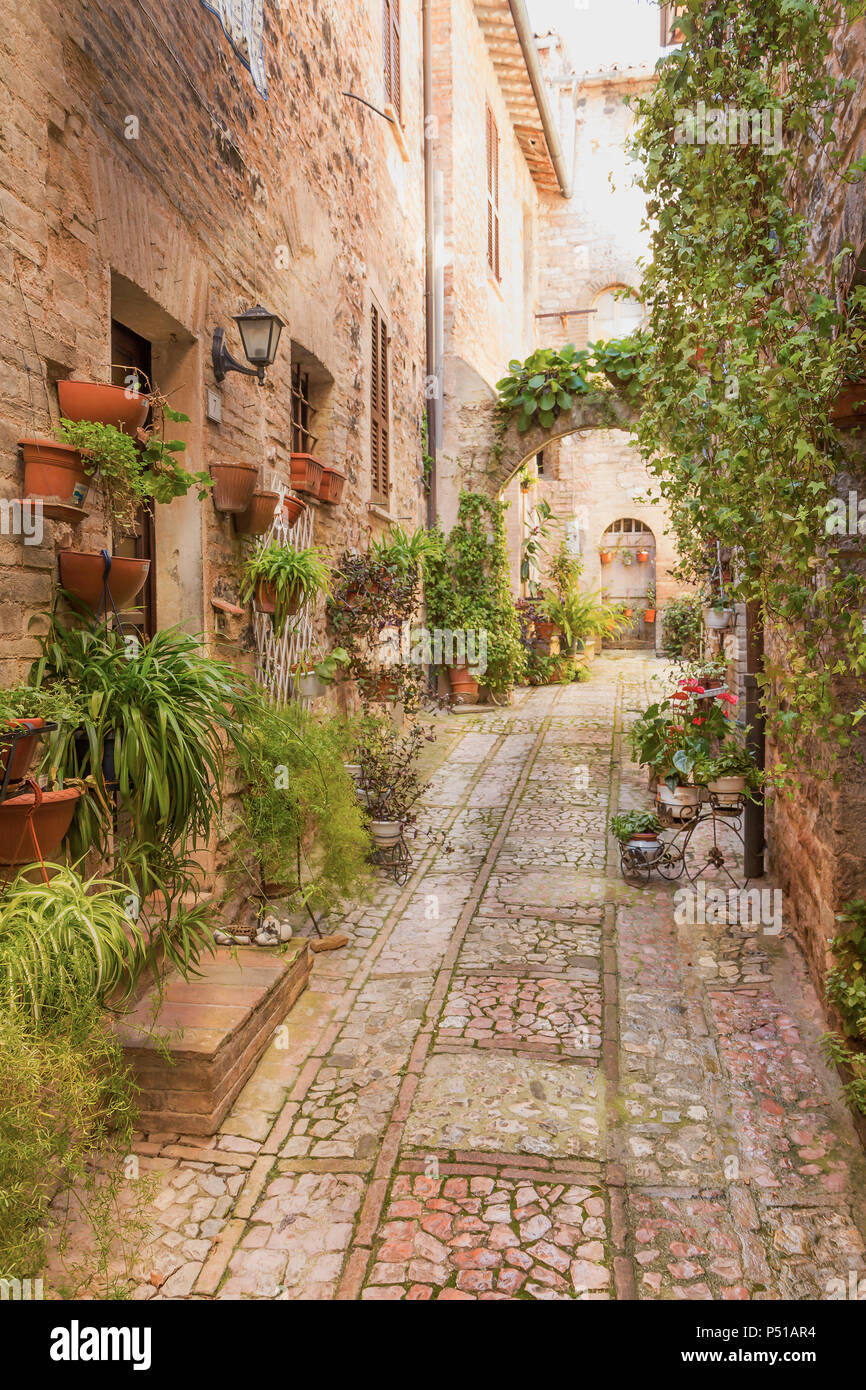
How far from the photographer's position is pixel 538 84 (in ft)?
45.3

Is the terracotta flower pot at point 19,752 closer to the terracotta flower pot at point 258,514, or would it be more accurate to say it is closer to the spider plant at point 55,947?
the spider plant at point 55,947

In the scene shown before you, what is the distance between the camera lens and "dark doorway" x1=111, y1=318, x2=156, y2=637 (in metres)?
4.28

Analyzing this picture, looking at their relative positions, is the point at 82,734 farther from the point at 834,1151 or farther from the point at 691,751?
the point at 691,751

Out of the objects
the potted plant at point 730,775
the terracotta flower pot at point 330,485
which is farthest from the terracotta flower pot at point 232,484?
the potted plant at point 730,775

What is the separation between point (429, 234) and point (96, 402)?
30.8 feet

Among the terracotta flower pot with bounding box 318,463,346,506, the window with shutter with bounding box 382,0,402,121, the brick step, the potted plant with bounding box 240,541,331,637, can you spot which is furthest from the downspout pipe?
the brick step

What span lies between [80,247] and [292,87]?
3.36 metres

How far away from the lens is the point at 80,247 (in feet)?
10.8

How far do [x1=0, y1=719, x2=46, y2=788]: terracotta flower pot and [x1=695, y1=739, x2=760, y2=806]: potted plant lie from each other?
3.90 metres

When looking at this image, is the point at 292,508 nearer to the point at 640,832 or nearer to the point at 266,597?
the point at 266,597

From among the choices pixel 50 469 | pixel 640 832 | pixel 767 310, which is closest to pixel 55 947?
pixel 50 469

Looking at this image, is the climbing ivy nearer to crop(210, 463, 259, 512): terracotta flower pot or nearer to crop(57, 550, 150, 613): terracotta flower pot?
crop(210, 463, 259, 512): terracotta flower pot

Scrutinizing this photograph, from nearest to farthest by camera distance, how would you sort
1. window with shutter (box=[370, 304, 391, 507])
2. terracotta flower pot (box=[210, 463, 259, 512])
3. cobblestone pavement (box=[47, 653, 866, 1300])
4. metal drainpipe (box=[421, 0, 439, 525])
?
cobblestone pavement (box=[47, 653, 866, 1300])
terracotta flower pot (box=[210, 463, 259, 512])
window with shutter (box=[370, 304, 391, 507])
metal drainpipe (box=[421, 0, 439, 525])

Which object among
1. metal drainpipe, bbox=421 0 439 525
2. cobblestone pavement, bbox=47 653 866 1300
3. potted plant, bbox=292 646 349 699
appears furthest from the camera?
metal drainpipe, bbox=421 0 439 525
